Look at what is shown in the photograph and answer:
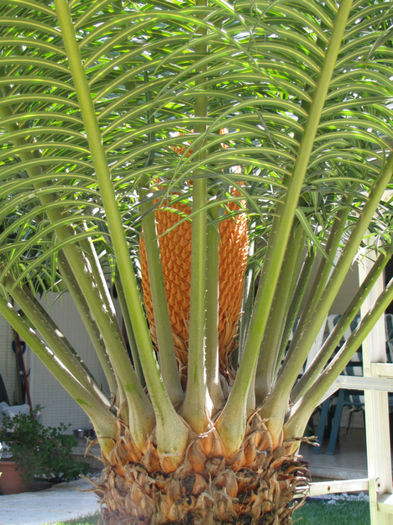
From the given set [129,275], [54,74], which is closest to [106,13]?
[54,74]

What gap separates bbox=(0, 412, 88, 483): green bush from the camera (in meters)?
4.15

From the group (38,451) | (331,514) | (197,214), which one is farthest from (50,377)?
(197,214)

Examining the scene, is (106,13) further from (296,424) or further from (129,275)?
(296,424)

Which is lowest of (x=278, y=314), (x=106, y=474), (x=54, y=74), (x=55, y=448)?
(x=55, y=448)

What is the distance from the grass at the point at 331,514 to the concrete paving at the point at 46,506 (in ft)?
0.58

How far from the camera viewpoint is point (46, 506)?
3.72m

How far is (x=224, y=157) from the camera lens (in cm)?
78

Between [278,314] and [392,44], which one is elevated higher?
[392,44]

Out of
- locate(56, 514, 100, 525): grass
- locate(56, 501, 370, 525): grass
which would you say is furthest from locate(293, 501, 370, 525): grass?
locate(56, 514, 100, 525): grass

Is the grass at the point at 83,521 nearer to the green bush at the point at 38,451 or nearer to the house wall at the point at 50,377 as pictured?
the green bush at the point at 38,451

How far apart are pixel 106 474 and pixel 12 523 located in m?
2.58

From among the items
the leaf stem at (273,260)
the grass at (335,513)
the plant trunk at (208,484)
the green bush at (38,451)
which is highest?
the leaf stem at (273,260)

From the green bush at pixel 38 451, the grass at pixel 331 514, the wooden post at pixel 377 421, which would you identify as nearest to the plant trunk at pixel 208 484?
the wooden post at pixel 377 421

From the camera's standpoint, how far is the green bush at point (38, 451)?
4152 millimetres
